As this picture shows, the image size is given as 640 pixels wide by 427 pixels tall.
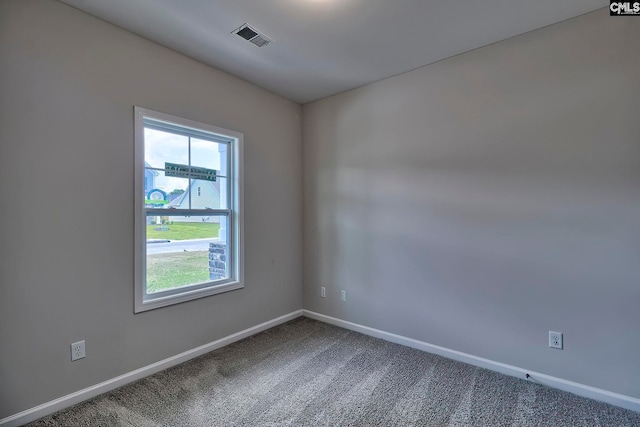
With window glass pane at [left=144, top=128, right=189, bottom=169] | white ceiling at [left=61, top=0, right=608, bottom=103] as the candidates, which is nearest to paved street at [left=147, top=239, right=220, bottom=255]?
window glass pane at [left=144, top=128, right=189, bottom=169]

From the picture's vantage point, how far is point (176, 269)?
8.62 feet

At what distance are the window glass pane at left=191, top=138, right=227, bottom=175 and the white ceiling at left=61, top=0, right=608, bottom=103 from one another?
75 cm

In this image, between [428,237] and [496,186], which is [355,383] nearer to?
[428,237]

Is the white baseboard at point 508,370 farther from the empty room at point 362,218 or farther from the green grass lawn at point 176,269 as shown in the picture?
the green grass lawn at point 176,269

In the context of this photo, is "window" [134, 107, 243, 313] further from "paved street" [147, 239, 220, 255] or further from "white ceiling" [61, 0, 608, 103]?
"white ceiling" [61, 0, 608, 103]

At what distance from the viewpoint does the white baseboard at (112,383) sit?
180cm

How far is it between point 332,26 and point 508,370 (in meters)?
3.04

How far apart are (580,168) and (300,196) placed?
2723 mm

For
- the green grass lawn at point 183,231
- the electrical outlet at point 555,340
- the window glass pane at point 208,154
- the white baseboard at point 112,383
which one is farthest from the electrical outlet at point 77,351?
the electrical outlet at point 555,340

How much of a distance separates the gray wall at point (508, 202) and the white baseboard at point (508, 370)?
1.9 inches

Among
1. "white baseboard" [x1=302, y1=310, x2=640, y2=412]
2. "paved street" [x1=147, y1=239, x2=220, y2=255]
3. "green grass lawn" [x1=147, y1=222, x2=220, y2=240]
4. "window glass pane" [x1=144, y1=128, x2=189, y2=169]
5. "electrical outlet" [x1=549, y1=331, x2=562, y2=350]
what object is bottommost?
"white baseboard" [x1=302, y1=310, x2=640, y2=412]

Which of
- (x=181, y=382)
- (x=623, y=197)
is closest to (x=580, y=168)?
(x=623, y=197)

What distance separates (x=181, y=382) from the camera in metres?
2.25

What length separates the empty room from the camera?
189 centimetres
